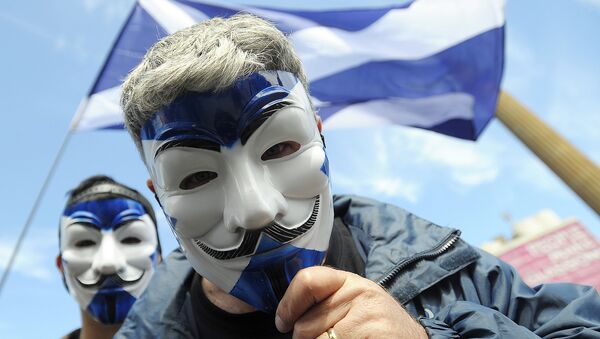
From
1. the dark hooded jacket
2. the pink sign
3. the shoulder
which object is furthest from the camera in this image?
the pink sign

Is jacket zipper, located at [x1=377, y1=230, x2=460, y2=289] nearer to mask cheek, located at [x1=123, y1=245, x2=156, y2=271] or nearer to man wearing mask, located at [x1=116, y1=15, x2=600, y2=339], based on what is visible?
man wearing mask, located at [x1=116, y1=15, x2=600, y2=339]

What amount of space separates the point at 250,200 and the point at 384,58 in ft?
16.9

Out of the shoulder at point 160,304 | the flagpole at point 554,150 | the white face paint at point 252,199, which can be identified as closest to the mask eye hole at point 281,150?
the white face paint at point 252,199

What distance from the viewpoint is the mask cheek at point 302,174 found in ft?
6.23

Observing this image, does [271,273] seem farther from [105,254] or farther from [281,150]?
[105,254]

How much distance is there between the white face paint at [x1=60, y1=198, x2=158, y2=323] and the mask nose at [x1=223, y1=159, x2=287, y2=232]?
3.05 m

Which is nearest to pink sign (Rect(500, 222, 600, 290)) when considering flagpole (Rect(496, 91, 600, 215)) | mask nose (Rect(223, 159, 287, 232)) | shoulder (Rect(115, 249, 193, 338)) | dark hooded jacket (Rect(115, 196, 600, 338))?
flagpole (Rect(496, 91, 600, 215))

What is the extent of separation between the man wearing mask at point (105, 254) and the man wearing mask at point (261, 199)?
255cm

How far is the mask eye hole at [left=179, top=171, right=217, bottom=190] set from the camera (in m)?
1.93

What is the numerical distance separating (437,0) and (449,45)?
58 centimetres

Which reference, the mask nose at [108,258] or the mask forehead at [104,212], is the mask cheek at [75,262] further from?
the mask forehead at [104,212]

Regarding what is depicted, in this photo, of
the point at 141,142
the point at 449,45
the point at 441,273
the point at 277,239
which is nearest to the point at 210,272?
the point at 277,239

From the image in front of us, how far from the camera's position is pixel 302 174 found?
1941 millimetres

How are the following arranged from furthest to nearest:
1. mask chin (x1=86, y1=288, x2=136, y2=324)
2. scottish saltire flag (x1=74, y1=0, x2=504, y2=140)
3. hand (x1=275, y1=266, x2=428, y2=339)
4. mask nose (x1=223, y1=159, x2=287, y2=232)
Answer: scottish saltire flag (x1=74, y1=0, x2=504, y2=140)
mask chin (x1=86, y1=288, x2=136, y2=324)
mask nose (x1=223, y1=159, x2=287, y2=232)
hand (x1=275, y1=266, x2=428, y2=339)
